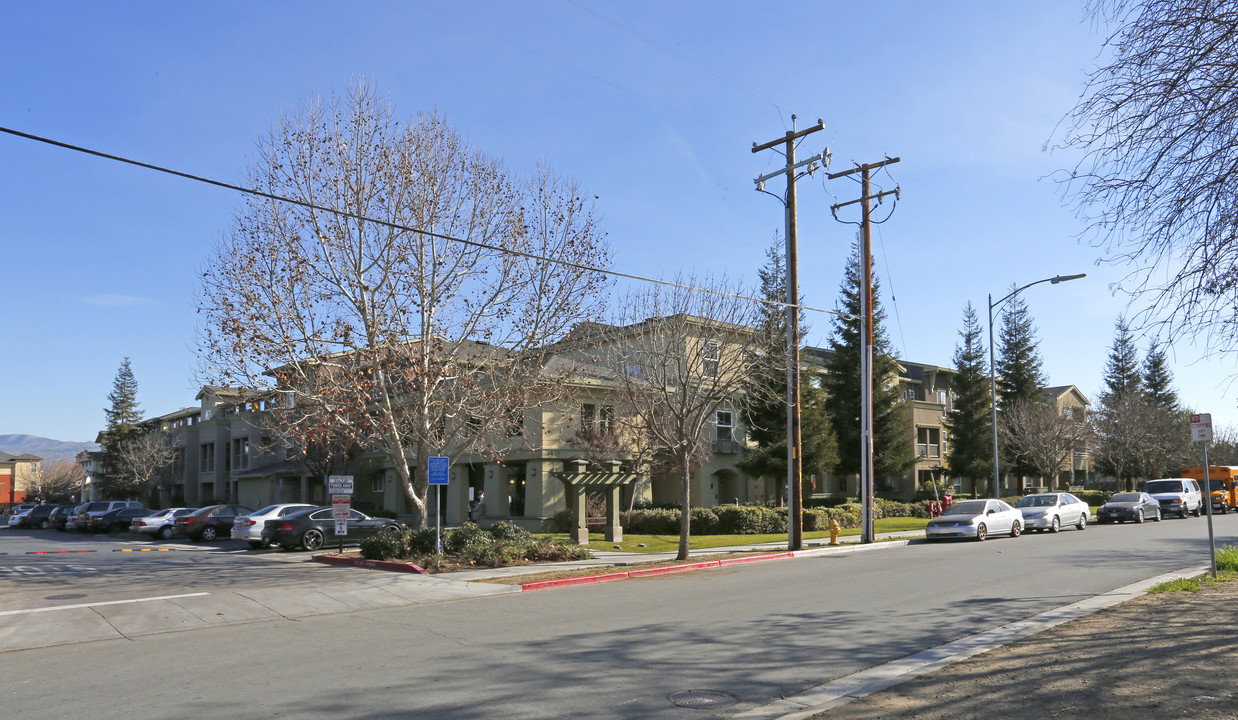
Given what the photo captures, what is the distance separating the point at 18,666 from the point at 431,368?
11.7 m

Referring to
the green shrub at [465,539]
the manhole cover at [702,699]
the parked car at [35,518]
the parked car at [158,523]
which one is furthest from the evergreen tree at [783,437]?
the parked car at [35,518]

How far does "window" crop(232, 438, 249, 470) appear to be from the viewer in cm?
5612

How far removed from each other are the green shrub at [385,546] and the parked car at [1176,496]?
3449cm

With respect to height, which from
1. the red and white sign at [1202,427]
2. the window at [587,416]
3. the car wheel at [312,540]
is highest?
the window at [587,416]

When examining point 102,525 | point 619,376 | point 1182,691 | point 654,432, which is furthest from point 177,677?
point 102,525

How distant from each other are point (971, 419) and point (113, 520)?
49.6 metres

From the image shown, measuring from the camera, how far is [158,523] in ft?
124

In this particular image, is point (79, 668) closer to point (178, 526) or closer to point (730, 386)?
point (730, 386)

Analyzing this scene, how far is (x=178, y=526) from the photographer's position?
112 ft

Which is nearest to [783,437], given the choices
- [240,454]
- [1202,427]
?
[1202,427]

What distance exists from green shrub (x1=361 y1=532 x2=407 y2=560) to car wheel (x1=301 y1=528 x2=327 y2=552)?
595cm

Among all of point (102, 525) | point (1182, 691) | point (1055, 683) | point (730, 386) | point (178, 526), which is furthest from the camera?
point (102, 525)

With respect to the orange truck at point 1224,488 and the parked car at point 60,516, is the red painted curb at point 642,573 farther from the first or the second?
the parked car at point 60,516

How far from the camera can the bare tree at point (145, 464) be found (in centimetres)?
6134
